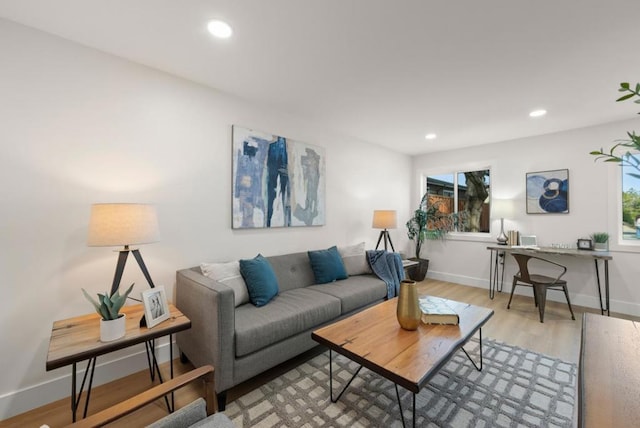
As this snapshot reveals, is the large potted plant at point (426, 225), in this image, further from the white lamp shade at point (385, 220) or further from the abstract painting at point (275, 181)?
the abstract painting at point (275, 181)

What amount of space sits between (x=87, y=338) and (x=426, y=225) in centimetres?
481

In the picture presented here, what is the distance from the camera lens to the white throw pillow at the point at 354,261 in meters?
3.35

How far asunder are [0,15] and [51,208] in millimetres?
1219

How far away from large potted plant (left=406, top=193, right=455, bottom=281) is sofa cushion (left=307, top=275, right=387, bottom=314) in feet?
6.78

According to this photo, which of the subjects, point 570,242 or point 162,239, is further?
point 570,242

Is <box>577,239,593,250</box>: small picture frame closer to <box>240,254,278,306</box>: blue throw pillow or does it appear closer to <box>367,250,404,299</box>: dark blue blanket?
<box>367,250,404,299</box>: dark blue blanket

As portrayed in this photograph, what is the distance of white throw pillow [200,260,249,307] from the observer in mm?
2291

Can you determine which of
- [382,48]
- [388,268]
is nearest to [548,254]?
[388,268]

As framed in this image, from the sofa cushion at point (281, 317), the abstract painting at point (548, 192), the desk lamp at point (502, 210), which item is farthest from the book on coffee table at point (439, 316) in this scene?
the abstract painting at point (548, 192)

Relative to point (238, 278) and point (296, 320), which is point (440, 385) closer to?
point (296, 320)

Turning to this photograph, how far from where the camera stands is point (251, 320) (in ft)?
6.56

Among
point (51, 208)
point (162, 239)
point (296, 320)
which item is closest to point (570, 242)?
point (296, 320)

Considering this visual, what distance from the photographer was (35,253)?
182 centimetres

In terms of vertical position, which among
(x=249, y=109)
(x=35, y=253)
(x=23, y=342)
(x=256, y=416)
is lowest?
(x=256, y=416)
